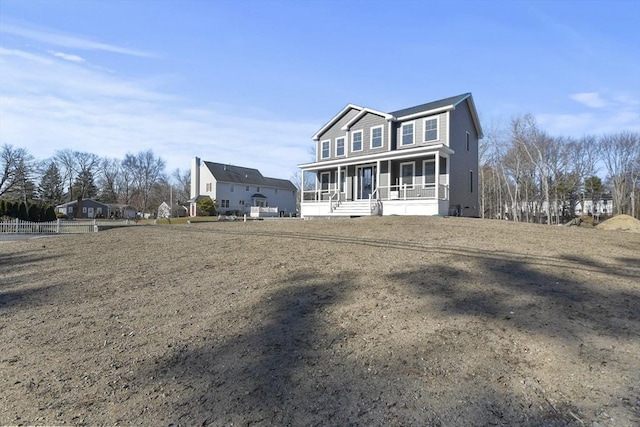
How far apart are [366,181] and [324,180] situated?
140 inches

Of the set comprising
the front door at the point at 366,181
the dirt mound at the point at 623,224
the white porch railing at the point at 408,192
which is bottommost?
the dirt mound at the point at 623,224

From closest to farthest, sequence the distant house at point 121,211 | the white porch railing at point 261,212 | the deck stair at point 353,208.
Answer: the deck stair at point 353,208
the white porch railing at point 261,212
the distant house at point 121,211

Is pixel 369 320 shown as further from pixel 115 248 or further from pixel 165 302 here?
pixel 115 248

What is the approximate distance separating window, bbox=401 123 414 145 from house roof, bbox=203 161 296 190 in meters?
32.4

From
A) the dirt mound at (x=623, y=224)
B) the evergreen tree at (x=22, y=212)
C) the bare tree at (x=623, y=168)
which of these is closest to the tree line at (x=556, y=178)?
the bare tree at (x=623, y=168)

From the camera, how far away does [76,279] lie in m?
6.21

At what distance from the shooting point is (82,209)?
60.2m

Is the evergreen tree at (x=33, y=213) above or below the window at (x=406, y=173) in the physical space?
below

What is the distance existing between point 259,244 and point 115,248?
13.0 feet

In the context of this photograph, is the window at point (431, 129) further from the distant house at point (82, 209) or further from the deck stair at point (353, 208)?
the distant house at point (82, 209)

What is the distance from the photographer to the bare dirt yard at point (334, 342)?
246 centimetres

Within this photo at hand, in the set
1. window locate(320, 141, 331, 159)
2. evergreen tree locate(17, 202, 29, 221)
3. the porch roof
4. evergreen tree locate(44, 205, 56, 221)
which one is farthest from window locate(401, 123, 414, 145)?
evergreen tree locate(44, 205, 56, 221)

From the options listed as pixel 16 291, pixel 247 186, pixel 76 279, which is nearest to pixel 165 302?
pixel 76 279

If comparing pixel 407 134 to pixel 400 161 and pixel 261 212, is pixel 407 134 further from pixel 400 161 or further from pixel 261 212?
pixel 261 212
